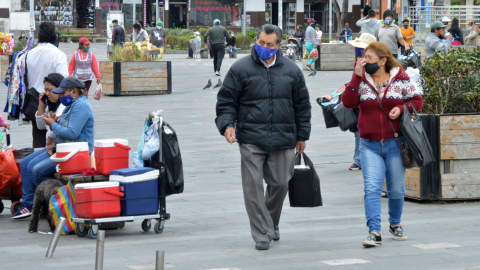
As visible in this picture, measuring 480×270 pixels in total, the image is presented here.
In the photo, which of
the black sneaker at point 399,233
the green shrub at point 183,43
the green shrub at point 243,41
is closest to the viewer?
the black sneaker at point 399,233

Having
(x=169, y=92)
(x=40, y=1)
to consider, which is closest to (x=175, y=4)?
(x=40, y=1)

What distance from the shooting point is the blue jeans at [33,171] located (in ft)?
22.1

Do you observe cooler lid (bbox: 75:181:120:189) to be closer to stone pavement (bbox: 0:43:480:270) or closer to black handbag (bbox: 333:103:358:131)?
stone pavement (bbox: 0:43:480:270)

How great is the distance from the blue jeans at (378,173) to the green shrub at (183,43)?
3614 centimetres

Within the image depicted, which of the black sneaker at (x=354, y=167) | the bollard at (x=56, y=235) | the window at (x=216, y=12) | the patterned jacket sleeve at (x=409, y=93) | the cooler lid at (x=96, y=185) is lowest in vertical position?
the black sneaker at (x=354, y=167)

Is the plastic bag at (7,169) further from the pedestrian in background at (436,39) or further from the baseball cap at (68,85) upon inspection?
the pedestrian in background at (436,39)

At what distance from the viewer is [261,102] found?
5566 millimetres

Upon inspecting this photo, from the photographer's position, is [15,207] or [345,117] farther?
[15,207]

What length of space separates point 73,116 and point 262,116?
2.04 metres

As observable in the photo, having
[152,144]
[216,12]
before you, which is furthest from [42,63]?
[216,12]

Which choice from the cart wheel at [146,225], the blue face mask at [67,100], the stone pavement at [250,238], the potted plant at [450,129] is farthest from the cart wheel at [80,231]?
the potted plant at [450,129]

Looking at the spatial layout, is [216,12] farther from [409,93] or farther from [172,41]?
[409,93]

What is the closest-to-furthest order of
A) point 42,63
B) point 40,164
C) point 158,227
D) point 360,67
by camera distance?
point 360,67
point 158,227
point 40,164
point 42,63

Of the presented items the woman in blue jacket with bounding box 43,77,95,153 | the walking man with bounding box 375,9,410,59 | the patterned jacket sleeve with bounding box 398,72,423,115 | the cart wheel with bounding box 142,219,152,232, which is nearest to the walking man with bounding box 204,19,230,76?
the walking man with bounding box 375,9,410,59
